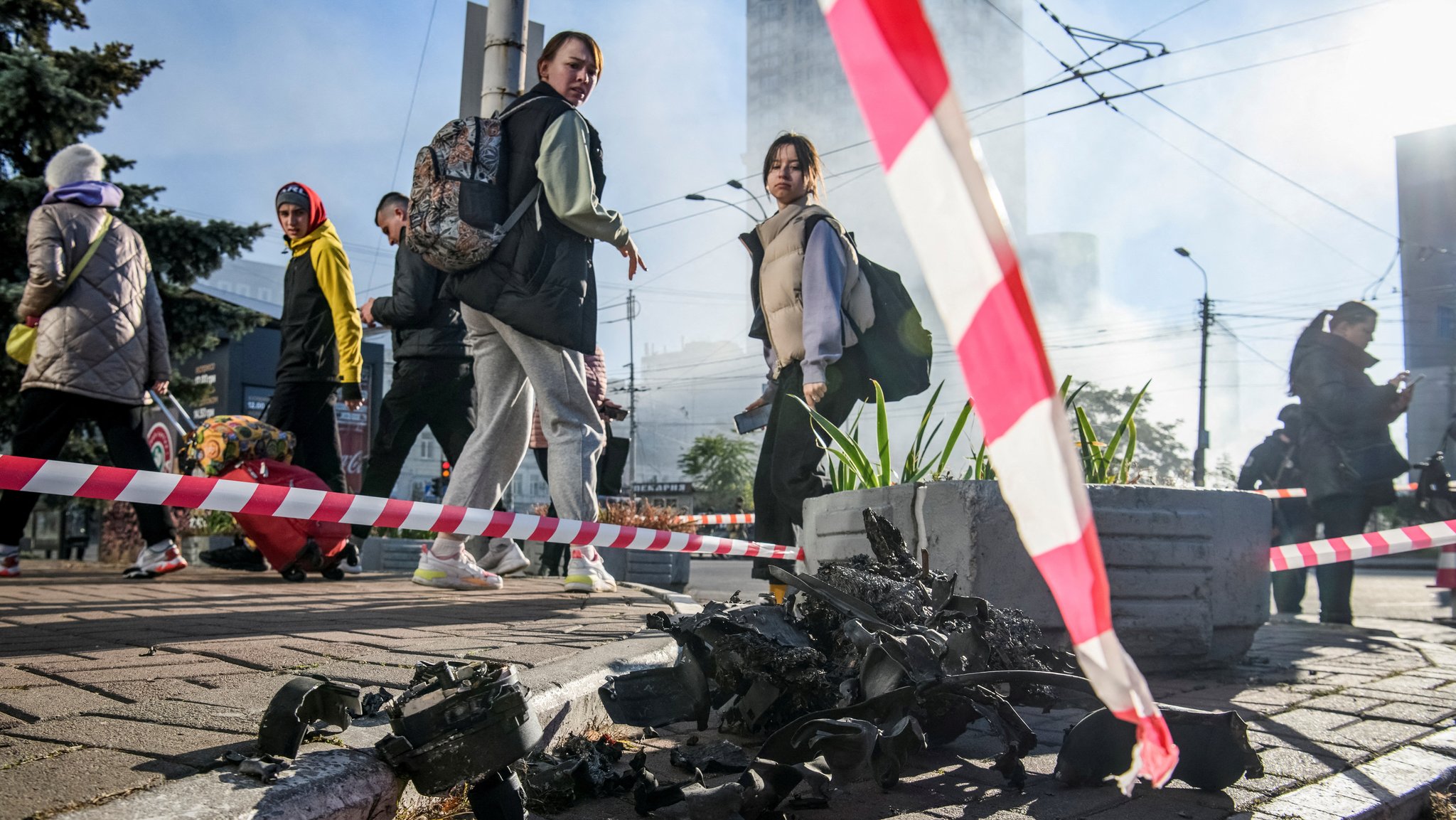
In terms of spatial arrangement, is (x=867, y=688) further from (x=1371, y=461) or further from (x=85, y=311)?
(x=1371, y=461)

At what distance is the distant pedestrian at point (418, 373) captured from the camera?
6055 mm

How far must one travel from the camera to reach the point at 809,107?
99.5 metres

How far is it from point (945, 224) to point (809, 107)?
103052 millimetres

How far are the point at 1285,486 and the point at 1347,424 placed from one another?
1382mm

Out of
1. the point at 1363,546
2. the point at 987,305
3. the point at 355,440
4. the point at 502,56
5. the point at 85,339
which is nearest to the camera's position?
the point at 987,305

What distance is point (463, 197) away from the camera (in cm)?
453

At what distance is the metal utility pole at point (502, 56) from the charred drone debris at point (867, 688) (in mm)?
4272

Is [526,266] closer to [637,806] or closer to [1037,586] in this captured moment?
[1037,586]

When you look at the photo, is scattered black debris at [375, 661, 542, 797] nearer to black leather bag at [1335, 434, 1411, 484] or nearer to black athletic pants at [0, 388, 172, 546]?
black athletic pants at [0, 388, 172, 546]

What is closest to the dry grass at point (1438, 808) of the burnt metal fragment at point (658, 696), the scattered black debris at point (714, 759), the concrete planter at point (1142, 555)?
A: the concrete planter at point (1142, 555)

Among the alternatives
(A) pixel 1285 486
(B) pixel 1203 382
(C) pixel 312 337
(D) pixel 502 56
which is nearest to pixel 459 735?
(C) pixel 312 337

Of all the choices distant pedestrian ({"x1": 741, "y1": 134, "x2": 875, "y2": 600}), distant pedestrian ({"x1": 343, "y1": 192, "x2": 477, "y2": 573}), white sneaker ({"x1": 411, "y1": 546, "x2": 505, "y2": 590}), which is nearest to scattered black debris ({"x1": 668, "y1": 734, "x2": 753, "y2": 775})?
distant pedestrian ({"x1": 741, "y1": 134, "x2": 875, "y2": 600})

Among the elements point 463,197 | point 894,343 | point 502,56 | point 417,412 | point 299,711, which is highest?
point 502,56

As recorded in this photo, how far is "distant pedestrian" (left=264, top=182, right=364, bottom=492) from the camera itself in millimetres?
6117
